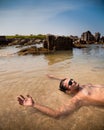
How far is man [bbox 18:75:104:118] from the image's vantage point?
363cm

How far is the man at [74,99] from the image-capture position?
3.63m

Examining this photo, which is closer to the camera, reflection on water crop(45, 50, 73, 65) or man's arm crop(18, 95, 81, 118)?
man's arm crop(18, 95, 81, 118)

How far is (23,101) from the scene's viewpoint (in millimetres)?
3715

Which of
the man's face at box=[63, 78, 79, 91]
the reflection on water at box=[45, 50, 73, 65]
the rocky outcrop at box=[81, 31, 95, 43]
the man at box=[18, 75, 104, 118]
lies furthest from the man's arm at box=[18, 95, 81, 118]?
the rocky outcrop at box=[81, 31, 95, 43]

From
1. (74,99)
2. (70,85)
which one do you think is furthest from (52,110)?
(70,85)

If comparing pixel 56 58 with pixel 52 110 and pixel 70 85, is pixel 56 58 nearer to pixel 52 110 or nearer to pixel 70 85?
pixel 70 85

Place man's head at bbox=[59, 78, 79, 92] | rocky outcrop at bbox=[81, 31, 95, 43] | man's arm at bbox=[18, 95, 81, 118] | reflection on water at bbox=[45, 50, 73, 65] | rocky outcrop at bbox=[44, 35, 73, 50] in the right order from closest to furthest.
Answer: man's arm at bbox=[18, 95, 81, 118] < man's head at bbox=[59, 78, 79, 92] < reflection on water at bbox=[45, 50, 73, 65] < rocky outcrop at bbox=[44, 35, 73, 50] < rocky outcrop at bbox=[81, 31, 95, 43]

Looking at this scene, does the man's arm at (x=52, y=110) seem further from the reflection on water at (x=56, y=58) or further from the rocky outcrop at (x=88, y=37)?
the rocky outcrop at (x=88, y=37)

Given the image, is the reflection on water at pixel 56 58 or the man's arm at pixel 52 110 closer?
the man's arm at pixel 52 110

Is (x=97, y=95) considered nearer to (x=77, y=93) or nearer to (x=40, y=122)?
(x=77, y=93)

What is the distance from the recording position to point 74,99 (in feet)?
13.2

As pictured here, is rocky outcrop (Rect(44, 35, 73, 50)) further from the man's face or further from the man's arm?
the man's arm

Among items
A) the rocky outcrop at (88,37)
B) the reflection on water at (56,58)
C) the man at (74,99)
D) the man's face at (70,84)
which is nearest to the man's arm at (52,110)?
the man at (74,99)

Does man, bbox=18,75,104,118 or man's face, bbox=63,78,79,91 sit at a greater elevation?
man's face, bbox=63,78,79,91
